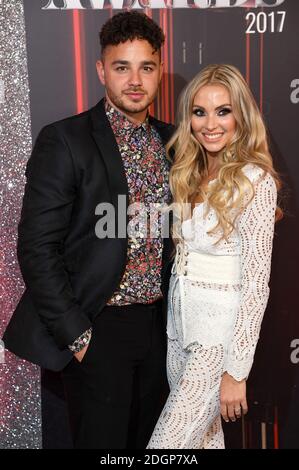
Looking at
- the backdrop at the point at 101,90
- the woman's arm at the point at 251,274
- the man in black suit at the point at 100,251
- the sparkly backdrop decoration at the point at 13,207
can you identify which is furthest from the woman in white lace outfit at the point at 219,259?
the sparkly backdrop decoration at the point at 13,207

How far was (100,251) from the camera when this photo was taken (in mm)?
2471

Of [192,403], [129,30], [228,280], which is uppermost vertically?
[129,30]

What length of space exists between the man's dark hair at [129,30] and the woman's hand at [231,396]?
1138mm

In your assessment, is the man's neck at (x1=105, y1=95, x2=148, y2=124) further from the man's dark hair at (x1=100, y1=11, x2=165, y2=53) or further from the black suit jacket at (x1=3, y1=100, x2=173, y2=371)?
the man's dark hair at (x1=100, y1=11, x2=165, y2=53)

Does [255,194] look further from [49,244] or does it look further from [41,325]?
[41,325]

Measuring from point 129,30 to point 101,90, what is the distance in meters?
0.46

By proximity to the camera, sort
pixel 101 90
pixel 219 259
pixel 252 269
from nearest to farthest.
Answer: pixel 252 269
pixel 219 259
pixel 101 90

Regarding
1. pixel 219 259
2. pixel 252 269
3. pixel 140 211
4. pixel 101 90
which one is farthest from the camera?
pixel 101 90

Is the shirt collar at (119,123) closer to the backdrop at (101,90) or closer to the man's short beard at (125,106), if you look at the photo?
the man's short beard at (125,106)

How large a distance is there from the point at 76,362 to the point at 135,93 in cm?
93

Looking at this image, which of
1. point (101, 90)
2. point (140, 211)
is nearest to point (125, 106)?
point (140, 211)

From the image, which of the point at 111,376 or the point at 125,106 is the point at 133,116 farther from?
the point at 111,376

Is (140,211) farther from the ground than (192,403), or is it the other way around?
(140,211)

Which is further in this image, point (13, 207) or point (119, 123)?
point (13, 207)
